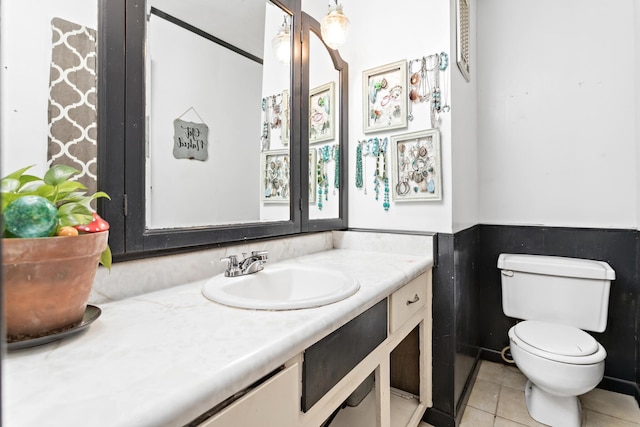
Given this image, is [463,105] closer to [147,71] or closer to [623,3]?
[623,3]

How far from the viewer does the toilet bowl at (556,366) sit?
1.35 metres

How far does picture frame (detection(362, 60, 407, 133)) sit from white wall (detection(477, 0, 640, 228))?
78 cm

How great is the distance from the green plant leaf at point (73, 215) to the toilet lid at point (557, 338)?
1.77 meters

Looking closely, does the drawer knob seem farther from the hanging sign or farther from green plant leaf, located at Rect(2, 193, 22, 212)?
green plant leaf, located at Rect(2, 193, 22, 212)

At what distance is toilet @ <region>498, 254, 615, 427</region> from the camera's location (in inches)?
54.2

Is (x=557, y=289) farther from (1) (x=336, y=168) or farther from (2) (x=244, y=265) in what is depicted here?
(2) (x=244, y=265)

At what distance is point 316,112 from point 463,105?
0.80 metres


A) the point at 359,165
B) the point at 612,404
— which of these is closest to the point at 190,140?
the point at 359,165

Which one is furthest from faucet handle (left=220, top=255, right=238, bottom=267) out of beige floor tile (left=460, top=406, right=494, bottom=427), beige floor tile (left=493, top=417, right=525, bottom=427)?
beige floor tile (left=493, top=417, right=525, bottom=427)

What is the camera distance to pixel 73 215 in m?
0.66

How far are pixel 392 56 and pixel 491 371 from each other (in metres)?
1.92

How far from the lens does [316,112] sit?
1669mm

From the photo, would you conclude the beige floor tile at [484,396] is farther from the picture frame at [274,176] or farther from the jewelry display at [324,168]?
the picture frame at [274,176]

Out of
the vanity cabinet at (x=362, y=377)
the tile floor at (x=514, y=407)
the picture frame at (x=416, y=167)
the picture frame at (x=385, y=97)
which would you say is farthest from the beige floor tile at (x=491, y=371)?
the picture frame at (x=385, y=97)
